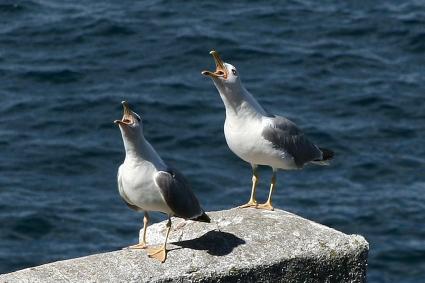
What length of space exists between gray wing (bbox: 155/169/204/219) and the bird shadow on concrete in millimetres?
276

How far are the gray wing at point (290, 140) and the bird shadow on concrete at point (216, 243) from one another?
5.20ft

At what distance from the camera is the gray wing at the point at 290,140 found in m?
9.39

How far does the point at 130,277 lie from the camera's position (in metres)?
7.23

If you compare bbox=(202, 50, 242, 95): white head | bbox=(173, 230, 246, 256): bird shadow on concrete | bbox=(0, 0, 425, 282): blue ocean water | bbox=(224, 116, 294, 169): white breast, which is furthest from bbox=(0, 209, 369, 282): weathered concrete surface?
bbox=(0, 0, 425, 282): blue ocean water

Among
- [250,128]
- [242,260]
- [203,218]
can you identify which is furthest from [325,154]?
[242,260]

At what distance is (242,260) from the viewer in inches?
297

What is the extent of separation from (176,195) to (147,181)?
22cm

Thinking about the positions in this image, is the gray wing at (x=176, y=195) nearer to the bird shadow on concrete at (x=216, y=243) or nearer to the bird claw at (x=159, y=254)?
the bird shadow on concrete at (x=216, y=243)

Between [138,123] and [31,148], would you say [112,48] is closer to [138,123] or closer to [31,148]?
→ [31,148]

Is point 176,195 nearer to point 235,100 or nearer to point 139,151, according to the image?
point 139,151

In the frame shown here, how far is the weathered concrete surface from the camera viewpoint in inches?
285

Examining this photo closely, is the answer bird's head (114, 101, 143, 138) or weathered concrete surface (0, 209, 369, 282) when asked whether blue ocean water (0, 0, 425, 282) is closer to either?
bird's head (114, 101, 143, 138)

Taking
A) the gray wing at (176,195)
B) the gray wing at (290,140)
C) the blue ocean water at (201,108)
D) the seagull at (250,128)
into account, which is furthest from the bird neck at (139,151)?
the blue ocean water at (201,108)

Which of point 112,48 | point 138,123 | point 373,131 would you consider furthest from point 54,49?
point 138,123
